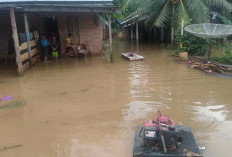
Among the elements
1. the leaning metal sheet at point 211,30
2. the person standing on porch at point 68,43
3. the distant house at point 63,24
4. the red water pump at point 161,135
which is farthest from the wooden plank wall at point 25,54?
the red water pump at point 161,135

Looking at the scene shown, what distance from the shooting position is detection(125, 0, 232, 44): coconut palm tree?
14695mm

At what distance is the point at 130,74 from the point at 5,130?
518 centimetres

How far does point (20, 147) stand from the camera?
13.8 ft

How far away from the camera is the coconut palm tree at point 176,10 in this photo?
579 inches

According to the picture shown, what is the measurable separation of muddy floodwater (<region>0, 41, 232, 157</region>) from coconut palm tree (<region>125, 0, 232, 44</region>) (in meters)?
6.27

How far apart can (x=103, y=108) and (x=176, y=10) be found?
11.6 metres

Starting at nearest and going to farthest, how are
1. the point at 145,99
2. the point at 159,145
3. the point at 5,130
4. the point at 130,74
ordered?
the point at 159,145 → the point at 5,130 → the point at 145,99 → the point at 130,74

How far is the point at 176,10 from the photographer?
49.9 feet

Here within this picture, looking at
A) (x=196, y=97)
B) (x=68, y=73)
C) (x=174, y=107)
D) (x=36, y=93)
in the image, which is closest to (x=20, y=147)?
(x=36, y=93)

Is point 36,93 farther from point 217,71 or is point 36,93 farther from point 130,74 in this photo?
point 217,71

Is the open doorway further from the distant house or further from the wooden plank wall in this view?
the wooden plank wall

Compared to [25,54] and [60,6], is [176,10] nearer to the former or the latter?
[60,6]

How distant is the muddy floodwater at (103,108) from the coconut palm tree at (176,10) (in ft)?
20.6

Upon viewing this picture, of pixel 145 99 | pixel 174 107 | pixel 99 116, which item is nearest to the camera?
pixel 99 116
